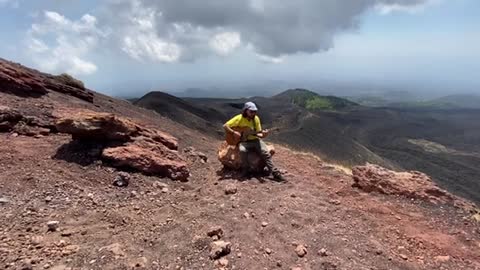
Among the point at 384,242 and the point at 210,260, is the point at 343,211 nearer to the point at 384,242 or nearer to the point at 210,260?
the point at 384,242

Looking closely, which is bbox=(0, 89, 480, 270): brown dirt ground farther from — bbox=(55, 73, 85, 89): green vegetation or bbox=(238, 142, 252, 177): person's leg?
bbox=(55, 73, 85, 89): green vegetation

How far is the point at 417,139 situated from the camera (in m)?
80.2

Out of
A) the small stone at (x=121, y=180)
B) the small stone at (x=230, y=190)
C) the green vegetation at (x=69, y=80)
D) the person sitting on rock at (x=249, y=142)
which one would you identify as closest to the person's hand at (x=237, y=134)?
the person sitting on rock at (x=249, y=142)

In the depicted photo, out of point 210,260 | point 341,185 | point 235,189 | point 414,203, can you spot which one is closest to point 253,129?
point 235,189

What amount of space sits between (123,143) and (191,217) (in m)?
3.37

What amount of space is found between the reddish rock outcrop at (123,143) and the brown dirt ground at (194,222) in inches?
12.8

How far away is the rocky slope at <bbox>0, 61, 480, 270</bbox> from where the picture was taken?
21.7ft

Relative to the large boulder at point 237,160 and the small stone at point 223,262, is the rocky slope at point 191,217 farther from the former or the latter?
the large boulder at point 237,160

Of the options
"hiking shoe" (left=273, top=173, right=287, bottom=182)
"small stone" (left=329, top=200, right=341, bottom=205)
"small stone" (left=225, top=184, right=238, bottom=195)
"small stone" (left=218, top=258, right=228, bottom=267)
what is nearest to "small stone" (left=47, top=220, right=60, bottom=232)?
"small stone" (left=218, top=258, right=228, bottom=267)

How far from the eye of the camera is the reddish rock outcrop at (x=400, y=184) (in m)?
10.6

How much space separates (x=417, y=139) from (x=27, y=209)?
3220 inches

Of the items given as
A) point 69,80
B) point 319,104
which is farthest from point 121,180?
point 319,104

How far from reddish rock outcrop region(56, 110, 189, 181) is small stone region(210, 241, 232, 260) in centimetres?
370

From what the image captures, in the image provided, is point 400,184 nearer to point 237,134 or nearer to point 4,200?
point 237,134
